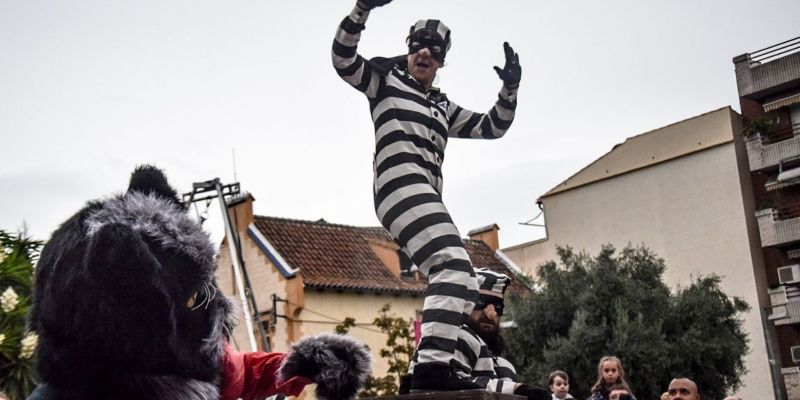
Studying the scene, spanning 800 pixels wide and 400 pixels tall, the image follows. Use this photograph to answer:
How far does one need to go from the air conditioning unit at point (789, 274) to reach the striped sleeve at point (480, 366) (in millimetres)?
28144

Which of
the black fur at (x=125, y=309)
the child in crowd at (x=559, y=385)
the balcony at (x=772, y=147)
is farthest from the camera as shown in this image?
the balcony at (x=772, y=147)

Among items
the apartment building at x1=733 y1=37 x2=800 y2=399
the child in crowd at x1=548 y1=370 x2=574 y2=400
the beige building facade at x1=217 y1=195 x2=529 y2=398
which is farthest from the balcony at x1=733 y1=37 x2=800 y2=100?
the child in crowd at x1=548 y1=370 x2=574 y2=400

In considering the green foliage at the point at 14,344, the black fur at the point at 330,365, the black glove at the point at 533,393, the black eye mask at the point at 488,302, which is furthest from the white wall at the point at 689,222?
the black fur at the point at 330,365

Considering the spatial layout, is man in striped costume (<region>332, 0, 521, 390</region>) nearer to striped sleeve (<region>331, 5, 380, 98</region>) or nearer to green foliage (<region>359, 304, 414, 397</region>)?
striped sleeve (<region>331, 5, 380, 98</region>)

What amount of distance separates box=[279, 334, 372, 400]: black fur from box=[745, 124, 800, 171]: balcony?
30.4m

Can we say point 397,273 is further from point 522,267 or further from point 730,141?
point 730,141

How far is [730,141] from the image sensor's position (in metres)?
31.7

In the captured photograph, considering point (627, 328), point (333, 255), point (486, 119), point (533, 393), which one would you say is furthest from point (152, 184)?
point (333, 255)

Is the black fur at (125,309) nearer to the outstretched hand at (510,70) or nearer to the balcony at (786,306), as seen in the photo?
the outstretched hand at (510,70)

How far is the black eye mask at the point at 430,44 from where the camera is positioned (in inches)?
187

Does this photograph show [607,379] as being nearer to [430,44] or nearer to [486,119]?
[486,119]

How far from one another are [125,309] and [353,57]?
2.06 meters

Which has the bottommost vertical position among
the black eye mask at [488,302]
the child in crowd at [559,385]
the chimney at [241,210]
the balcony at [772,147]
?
the child in crowd at [559,385]

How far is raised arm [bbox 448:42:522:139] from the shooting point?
5109 mm
